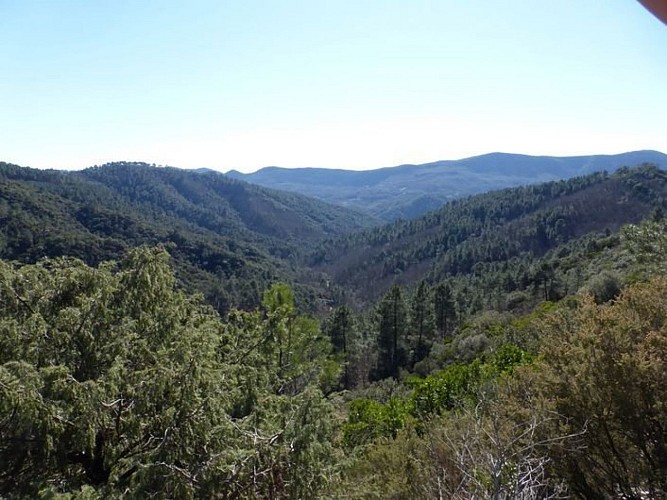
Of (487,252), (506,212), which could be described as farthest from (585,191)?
(487,252)

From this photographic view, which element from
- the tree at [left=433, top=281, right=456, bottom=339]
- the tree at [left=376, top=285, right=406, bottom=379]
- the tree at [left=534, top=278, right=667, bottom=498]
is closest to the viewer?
the tree at [left=534, top=278, right=667, bottom=498]

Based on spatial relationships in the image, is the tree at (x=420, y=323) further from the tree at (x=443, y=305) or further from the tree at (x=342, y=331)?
the tree at (x=342, y=331)

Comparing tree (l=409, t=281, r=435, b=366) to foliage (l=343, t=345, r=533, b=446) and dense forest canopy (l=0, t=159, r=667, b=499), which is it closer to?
foliage (l=343, t=345, r=533, b=446)

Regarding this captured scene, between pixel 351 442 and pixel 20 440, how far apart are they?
7.66 m

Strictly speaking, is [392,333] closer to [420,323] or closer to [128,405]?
[420,323]

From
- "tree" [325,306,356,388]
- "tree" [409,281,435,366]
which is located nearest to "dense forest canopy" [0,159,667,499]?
"tree" [325,306,356,388]

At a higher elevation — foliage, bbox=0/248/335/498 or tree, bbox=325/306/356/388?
foliage, bbox=0/248/335/498

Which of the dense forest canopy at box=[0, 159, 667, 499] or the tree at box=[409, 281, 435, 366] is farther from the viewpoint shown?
the tree at box=[409, 281, 435, 366]

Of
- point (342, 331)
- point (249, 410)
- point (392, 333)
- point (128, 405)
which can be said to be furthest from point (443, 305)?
point (128, 405)

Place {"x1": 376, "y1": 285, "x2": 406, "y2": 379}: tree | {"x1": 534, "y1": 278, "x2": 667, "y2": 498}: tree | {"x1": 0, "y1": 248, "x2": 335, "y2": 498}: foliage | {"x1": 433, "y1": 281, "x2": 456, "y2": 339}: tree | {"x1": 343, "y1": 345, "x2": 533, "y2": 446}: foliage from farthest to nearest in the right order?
{"x1": 433, "y1": 281, "x2": 456, "y2": 339}: tree < {"x1": 376, "y1": 285, "x2": 406, "y2": 379}: tree < {"x1": 343, "y1": 345, "x2": 533, "y2": 446}: foliage < {"x1": 534, "y1": 278, "x2": 667, "y2": 498}: tree < {"x1": 0, "y1": 248, "x2": 335, "y2": 498}: foliage

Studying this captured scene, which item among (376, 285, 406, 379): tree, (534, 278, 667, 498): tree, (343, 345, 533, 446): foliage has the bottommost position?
(376, 285, 406, 379): tree

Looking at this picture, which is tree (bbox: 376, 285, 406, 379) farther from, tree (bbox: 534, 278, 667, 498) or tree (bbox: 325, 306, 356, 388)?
tree (bbox: 534, 278, 667, 498)

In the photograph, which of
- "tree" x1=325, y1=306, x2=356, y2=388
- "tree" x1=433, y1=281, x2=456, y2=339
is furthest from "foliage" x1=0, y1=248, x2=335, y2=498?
"tree" x1=433, y1=281, x2=456, y2=339

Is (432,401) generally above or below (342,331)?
above
